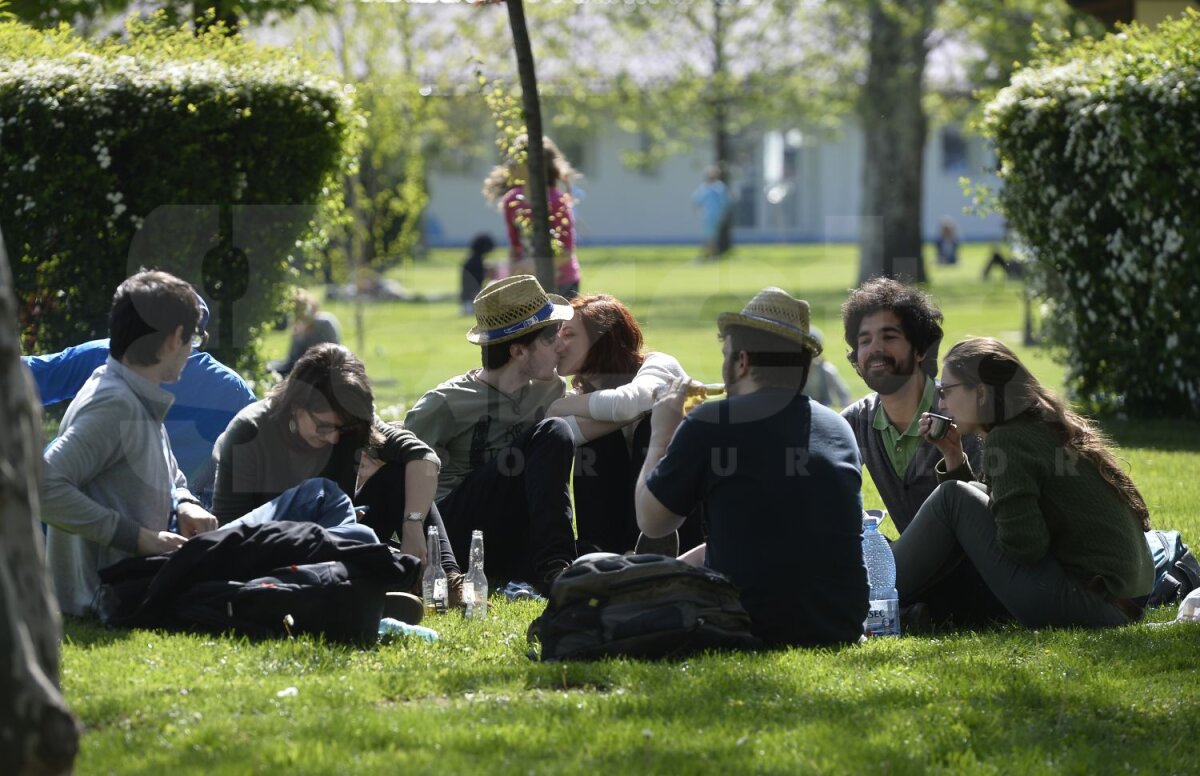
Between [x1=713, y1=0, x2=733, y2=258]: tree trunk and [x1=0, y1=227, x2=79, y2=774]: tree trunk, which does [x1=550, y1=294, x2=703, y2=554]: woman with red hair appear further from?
[x1=713, y1=0, x2=733, y2=258]: tree trunk

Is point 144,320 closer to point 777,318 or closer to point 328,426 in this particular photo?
point 328,426

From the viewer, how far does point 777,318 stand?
542cm

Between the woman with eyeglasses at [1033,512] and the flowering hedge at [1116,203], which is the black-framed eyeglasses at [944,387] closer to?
the woman with eyeglasses at [1033,512]

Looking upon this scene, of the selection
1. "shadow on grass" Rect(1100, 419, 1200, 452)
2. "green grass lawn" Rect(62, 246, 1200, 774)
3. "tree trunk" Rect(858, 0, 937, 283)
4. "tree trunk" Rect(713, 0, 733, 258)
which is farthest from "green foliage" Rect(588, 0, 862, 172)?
"green grass lawn" Rect(62, 246, 1200, 774)

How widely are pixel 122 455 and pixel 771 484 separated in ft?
7.55

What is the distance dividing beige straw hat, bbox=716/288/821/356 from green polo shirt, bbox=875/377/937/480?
3.96 feet

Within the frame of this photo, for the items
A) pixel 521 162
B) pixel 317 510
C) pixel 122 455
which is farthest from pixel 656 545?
pixel 521 162

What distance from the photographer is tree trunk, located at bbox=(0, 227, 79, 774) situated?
3.26 m

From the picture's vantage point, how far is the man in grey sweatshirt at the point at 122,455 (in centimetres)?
546

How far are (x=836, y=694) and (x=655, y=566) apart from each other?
2.38 ft

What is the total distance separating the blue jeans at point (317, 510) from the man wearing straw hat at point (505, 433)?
1013 millimetres

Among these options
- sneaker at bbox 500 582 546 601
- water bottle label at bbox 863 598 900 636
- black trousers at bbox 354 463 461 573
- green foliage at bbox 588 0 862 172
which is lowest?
sneaker at bbox 500 582 546 601

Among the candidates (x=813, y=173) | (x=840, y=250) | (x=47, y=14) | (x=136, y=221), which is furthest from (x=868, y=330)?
(x=813, y=173)

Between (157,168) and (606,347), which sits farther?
(157,168)
